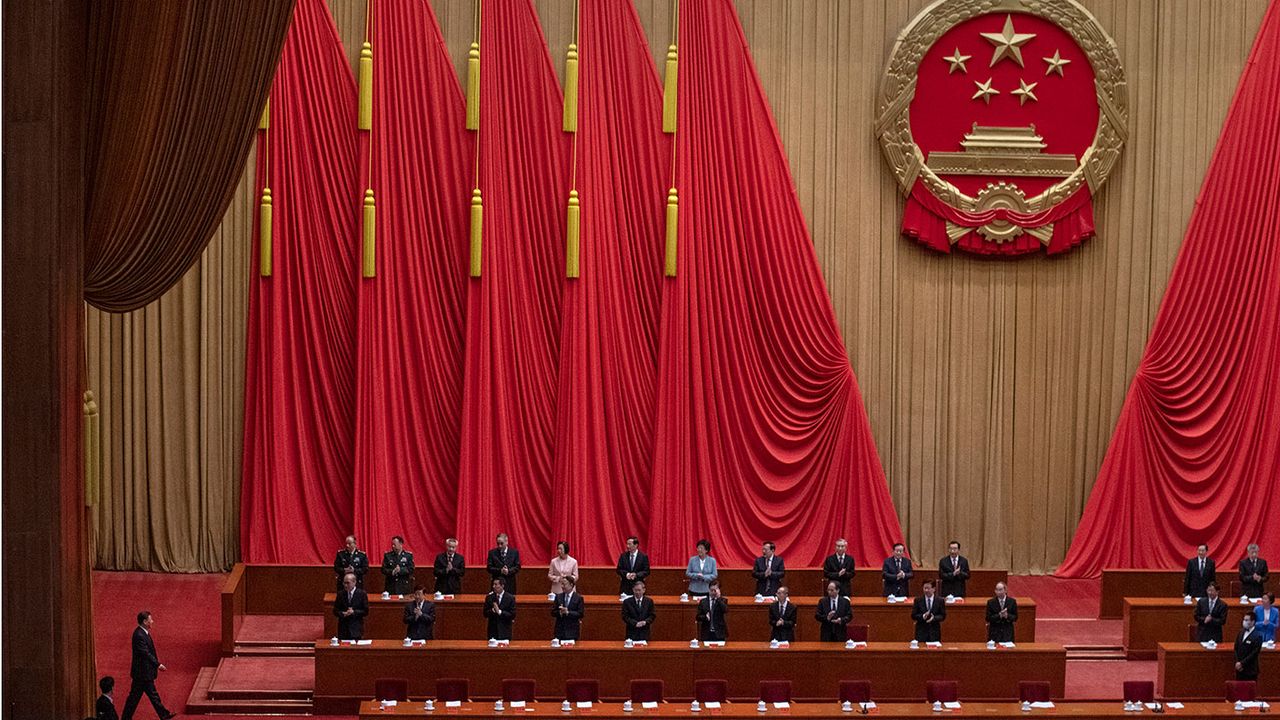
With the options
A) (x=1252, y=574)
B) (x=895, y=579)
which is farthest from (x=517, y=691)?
(x=1252, y=574)

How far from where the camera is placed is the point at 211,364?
13.2m

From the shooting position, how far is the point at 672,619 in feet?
36.7

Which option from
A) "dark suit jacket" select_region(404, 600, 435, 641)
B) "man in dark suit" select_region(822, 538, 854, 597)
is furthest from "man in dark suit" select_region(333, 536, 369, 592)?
"man in dark suit" select_region(822, 538, 854, 597)

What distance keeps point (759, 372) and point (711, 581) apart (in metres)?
2.59

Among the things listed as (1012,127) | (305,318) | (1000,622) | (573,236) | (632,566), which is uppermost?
(1012,127)

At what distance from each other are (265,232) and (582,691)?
5.62 meters

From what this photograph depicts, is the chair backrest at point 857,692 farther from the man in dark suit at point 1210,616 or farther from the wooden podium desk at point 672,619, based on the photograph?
the man in dark suit at point 1210,616

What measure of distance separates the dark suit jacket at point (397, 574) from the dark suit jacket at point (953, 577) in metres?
4.08

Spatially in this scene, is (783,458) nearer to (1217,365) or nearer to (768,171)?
(768,171)

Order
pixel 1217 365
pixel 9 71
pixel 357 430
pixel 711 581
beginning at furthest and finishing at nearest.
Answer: pixel 1217 365, pixel 357 430, pixel 711 581, pixel 9 71

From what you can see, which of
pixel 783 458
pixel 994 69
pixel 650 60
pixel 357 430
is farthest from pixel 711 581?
pixel 994 69

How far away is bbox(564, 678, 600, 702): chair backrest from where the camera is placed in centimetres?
906

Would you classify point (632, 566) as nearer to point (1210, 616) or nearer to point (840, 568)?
point (840, 568)

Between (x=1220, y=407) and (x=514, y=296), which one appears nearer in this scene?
(x=514, y=296)
